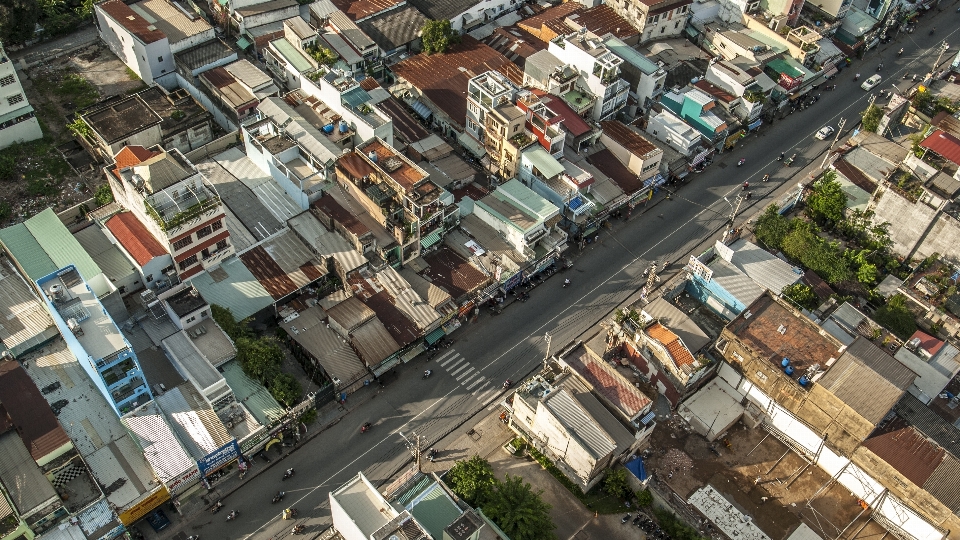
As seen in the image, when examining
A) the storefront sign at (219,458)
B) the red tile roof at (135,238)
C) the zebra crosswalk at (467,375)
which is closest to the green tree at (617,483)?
the zebra crosswalk at (467,375)

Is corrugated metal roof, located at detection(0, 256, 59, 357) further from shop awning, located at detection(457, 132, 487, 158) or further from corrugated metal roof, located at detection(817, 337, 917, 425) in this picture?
corrugated metal roof, located at detection(817, 337, 917, 425)

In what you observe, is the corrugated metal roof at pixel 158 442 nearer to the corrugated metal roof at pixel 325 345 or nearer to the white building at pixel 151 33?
the corrugated metal roof at pixel 325 345

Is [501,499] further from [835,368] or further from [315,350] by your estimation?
[835,368]

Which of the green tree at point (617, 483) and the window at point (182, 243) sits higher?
the window at point (182, 243)

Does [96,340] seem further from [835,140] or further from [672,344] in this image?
[835,140]

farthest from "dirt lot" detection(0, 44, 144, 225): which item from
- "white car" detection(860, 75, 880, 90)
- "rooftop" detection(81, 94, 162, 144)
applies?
"white car" detection(860, 75, 880, 90)

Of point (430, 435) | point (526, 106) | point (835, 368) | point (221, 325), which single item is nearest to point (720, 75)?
point (526, 106)

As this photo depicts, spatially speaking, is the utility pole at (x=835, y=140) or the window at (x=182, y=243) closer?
the window at (x=182, y=243)

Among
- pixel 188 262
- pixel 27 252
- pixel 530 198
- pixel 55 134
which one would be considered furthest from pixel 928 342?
pixel 55 134
